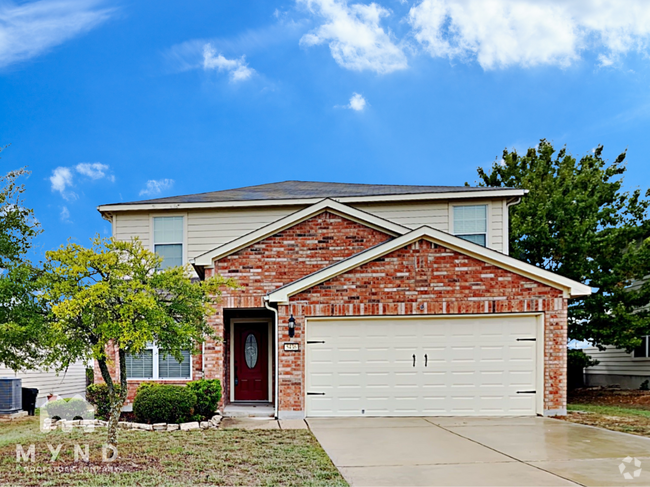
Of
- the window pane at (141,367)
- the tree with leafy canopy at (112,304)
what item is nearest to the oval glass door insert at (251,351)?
the window pane at (141,367)

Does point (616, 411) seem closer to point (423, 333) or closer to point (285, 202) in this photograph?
point (423, 333)

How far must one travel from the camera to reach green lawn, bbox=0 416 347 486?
6249 mm

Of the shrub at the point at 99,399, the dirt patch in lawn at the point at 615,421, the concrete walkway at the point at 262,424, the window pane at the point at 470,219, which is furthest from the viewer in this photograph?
the window pane at the point at 470,219

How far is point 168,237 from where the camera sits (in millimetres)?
15211

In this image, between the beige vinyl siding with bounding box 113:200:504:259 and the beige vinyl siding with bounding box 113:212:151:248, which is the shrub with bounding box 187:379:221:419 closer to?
the beige vinyl siding with bounding box 113:200:504:259

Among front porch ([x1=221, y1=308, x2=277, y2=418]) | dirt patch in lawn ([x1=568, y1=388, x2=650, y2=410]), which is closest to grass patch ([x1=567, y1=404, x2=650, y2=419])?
dirt patch in lawn ([x1=568, y1=388, x2=650, y2=410])

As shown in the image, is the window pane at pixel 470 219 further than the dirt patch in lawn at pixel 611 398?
No

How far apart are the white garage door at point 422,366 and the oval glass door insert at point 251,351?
10.3 feet

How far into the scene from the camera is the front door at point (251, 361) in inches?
559

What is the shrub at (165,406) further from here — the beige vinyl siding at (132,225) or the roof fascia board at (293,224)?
the beige vinyl siding at (132,225)

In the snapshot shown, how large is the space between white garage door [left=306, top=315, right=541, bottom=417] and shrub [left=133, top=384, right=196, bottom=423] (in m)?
2.56

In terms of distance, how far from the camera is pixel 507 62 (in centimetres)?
2138

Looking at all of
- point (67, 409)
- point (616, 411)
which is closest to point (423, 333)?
point (616, 411)

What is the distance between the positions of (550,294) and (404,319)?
3.20m
